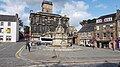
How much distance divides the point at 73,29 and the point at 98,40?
2218 inches

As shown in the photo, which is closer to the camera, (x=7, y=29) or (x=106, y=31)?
(x=106, y=31)

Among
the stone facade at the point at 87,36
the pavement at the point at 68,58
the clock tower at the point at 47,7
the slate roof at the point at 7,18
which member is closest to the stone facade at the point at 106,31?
the stone facade at the point at 87,36

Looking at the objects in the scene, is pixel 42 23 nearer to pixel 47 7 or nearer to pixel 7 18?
pixel 47 7

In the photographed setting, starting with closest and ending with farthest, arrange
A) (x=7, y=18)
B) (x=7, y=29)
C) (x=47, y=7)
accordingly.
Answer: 1. (x=7, y=29)
2. (x=7, y=18)
3. (x=47, y=7)

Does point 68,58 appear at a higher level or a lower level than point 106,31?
lower

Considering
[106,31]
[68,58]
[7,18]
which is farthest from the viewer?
[7,18]

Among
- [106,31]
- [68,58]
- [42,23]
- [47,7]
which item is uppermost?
[47,7]

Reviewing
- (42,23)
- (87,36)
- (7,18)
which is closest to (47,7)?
(42,23)

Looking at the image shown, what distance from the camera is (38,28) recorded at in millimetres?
87438

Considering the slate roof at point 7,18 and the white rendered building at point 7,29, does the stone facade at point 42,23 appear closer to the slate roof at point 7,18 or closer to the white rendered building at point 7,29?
the white rendered building at point 7,29

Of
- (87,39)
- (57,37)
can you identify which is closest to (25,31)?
(87,39)

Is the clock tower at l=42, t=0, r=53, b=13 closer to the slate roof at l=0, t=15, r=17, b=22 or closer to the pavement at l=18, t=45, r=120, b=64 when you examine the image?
the slate roof at l=0, t=15, r=17, b=22

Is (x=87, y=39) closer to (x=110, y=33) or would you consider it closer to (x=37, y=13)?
(x=110, y=33)

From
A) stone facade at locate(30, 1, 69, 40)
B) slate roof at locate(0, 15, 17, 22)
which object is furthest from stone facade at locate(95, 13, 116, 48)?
slate roof at locate(0, 15, 17, 22)
